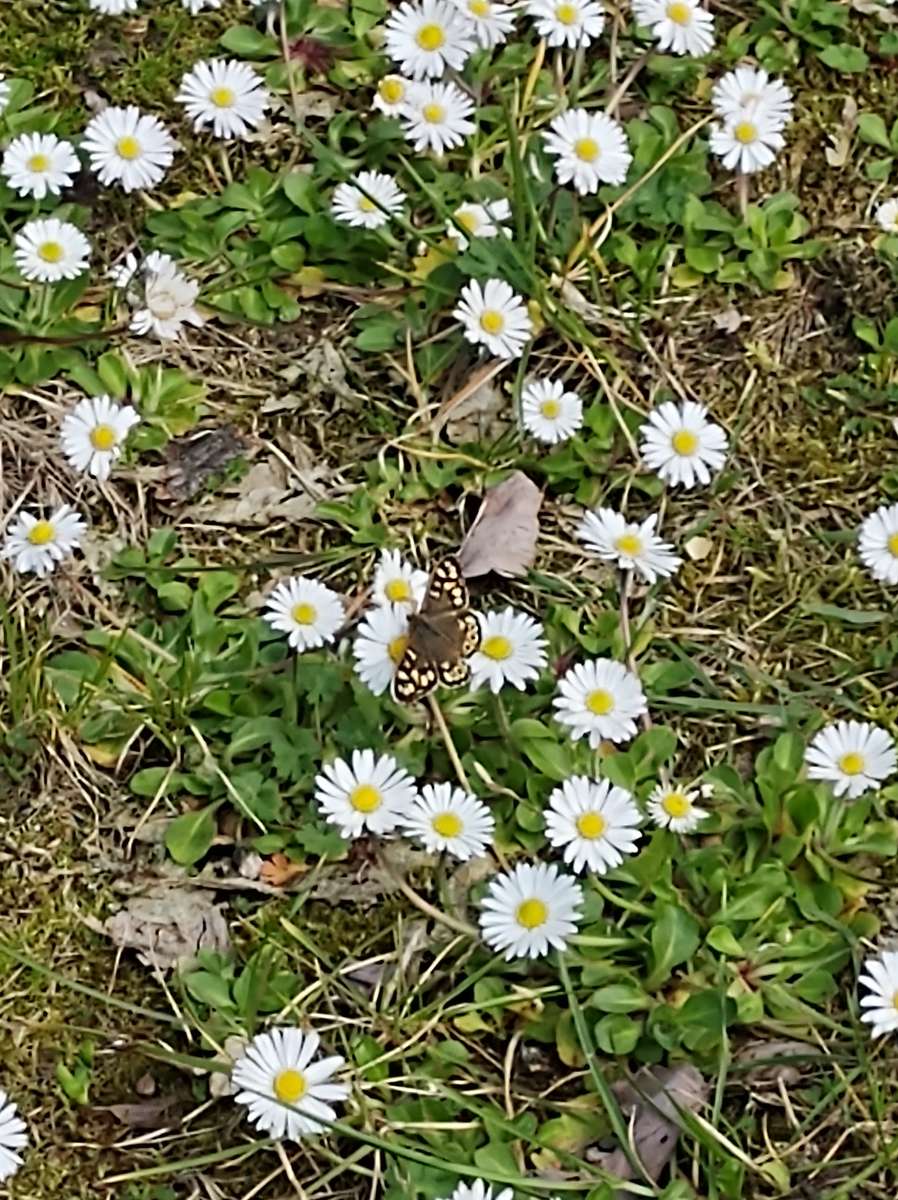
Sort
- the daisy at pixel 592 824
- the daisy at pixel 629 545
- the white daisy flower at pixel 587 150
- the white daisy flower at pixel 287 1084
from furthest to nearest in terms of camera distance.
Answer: the white daisy flower at pixel 587 150 → the daisy at pixel 629 545 → the daisy at pixel 592 824 → the white daisy flower at pixel 287 1084

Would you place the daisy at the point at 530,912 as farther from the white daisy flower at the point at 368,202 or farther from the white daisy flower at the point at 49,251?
the white daisy flower at the point at 49,251

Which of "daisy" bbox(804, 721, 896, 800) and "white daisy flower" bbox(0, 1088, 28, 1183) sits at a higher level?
"daisy" bbox(804, 721, 896, 800)

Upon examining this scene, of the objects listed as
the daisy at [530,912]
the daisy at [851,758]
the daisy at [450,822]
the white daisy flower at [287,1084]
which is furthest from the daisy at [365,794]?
the daisy at [851,758]

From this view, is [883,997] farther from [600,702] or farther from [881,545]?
[881,545]

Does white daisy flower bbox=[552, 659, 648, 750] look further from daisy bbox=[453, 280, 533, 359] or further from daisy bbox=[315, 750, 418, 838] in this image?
daisy bbox=[453, 280, 533, 359]

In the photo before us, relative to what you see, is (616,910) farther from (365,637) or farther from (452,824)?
(365,637)

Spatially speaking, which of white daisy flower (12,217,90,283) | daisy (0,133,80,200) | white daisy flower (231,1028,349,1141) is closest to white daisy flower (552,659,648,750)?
white daisy flower (231,1028,349,1141)
